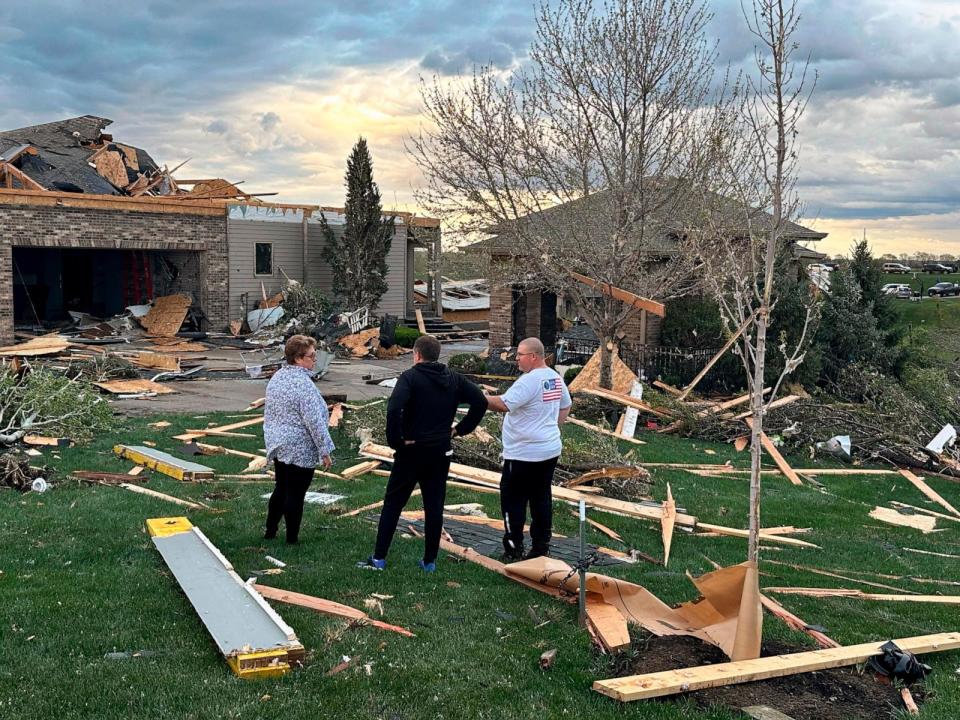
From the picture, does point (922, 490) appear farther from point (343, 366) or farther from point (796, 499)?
point (343, 366)

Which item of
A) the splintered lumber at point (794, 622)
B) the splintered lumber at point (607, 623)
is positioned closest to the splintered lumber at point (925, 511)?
the splintered lumber at point (794, 622)

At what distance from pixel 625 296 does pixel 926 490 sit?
Answer: 575cm

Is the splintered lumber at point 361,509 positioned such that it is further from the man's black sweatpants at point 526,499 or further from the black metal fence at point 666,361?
the black metal fence at point 666,361

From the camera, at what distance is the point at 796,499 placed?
37.1ft

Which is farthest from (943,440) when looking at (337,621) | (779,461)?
(337,621)

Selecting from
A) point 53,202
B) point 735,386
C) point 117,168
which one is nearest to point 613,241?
point 735,386

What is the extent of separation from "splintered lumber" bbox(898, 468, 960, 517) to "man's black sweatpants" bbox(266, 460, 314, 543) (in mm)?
8861

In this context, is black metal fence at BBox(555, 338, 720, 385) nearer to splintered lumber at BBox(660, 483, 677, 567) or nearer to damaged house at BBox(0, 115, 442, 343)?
damaged house at BBox(0, 115, 442, 343)

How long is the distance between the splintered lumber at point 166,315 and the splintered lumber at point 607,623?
24950 millimetres

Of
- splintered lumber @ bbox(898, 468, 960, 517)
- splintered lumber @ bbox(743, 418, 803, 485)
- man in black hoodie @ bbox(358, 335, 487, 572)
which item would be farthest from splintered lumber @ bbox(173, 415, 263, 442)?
splintered lumber @ bbox(898, 468, 960, 517)

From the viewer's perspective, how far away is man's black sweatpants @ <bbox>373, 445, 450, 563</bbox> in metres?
6.37

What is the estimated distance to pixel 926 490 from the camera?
1241 centimetres

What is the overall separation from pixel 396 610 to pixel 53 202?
24906 millimetres

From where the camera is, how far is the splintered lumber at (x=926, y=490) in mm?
11677
